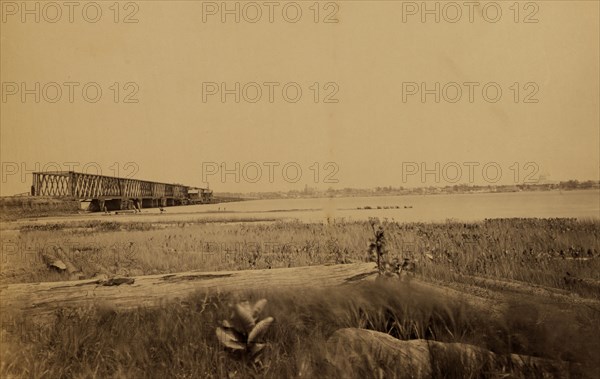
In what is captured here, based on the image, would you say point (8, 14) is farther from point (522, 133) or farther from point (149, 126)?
point (522, 133)

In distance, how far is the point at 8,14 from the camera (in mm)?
3398

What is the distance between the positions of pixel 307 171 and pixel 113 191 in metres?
1.36

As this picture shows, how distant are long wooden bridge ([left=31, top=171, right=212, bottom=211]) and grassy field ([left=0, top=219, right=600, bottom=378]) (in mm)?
164

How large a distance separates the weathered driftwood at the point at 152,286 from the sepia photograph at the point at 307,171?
13mm

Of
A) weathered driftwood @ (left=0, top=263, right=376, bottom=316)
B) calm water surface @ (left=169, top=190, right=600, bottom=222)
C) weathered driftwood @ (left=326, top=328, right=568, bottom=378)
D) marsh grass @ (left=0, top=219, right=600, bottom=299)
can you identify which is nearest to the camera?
weathered driftwood @ (left=326, top=328, right=568, bottom=378)

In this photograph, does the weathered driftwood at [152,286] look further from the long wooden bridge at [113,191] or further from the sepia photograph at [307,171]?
the long wooden bridge at [113,191]

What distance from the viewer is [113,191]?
339 centimetres

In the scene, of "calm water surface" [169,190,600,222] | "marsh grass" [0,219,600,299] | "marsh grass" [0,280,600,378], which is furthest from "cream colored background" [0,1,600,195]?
"marsh grass" [0,280,600,378]

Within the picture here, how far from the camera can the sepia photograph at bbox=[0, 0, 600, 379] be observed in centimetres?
324

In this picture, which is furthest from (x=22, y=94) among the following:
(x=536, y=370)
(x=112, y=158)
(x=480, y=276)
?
(x=536, y=370)

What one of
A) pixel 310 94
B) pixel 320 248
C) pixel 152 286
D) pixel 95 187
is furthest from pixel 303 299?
pixel 95 187

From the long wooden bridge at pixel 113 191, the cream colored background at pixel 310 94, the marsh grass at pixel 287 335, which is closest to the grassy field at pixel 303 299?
the marsh grass at pixel 287 335

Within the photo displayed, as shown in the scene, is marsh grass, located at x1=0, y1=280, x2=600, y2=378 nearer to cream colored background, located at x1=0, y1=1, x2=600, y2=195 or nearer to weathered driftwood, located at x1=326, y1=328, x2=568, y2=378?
weathered driftwood, located at x1=326, y1=328, x2=568, y2=378

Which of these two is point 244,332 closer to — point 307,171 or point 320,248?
point 320,248
